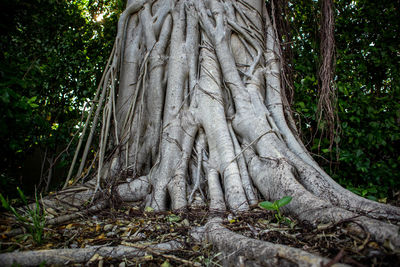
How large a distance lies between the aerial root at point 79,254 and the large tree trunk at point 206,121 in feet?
1.13

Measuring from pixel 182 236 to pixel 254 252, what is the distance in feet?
1.97

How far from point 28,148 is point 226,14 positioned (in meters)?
3.24

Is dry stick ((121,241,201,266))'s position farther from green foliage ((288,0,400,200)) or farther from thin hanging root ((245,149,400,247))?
green foliage ((288,0,400,200))

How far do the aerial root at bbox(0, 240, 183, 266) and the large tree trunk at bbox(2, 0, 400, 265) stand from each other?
0.34 metres

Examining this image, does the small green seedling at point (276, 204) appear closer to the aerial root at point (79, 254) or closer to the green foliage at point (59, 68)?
the aerial root at point (79, 254)

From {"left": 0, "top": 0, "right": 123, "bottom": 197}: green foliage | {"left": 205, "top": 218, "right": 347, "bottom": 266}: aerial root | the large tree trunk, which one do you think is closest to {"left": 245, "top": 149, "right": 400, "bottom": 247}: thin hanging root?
the large tree trunk

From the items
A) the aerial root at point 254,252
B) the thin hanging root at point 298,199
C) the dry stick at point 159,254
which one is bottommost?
the dry stick at point 159,254

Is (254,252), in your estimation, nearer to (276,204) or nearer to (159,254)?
(276,204)

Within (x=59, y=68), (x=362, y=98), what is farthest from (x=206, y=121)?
(x=59, y=68)

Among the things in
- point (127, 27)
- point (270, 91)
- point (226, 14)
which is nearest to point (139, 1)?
point (127, 27)

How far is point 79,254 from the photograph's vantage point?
1.09m

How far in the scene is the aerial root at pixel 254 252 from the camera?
2.52 feet

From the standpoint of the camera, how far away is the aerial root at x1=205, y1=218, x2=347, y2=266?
767mm

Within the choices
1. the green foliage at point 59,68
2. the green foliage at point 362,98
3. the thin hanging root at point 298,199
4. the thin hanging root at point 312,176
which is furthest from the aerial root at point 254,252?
the green foliage at point 362,98
